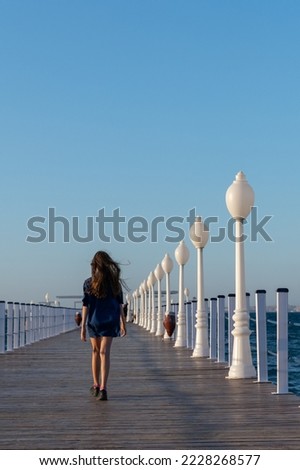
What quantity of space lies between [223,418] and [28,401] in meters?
2.55

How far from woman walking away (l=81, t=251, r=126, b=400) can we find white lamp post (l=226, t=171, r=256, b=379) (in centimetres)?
292

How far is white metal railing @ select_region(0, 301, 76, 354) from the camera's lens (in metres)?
20.6

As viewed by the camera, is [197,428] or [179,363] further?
[179,363]

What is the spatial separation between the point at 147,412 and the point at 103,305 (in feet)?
5.89

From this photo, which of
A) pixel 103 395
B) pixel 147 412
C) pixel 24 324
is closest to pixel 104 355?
pixel 103 395

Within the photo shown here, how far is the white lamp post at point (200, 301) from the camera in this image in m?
17.7

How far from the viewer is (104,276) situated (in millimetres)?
9875

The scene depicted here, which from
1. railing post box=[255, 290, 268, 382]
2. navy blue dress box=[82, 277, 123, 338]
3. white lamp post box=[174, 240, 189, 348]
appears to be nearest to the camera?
navy blue dress box=[82, 277, 123, 338]

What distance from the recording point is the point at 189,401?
31.3ft

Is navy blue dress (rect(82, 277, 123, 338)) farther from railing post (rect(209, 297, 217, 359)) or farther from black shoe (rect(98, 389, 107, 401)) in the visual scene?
railing post (rect(209, 297, 217, 359))

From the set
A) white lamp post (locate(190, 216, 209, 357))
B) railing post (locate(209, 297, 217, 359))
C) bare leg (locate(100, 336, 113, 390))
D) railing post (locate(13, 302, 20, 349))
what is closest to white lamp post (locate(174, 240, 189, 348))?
railing post (locate(13, 302, 20, 349))

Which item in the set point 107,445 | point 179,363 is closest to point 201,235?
point 179,363

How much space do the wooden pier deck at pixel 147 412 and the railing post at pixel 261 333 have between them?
11.7 inches
